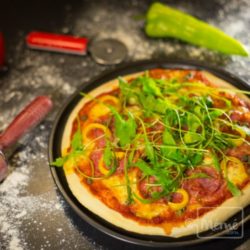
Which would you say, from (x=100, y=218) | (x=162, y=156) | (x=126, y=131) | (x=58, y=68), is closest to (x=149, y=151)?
(x=162, y=156)

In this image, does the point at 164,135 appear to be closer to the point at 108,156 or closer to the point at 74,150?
the point at 108,156

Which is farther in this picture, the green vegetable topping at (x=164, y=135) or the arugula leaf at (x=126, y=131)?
the arugula leaf at (x=126, y=131)

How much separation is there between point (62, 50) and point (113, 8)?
67 cm

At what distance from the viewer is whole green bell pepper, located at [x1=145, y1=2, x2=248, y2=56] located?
280 cm

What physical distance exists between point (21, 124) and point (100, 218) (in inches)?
28.7

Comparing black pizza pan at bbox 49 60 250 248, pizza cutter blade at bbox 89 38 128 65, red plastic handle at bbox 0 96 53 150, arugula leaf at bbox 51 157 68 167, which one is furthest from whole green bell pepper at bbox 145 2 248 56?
arugula leaf at bbox 51 157 68 167

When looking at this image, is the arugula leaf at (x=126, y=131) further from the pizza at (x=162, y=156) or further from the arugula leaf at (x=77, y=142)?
the arugula leaf at (x=77, y=142)

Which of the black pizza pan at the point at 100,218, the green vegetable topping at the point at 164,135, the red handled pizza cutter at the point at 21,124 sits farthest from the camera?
the red handled pizza cutter at the point at 21,124

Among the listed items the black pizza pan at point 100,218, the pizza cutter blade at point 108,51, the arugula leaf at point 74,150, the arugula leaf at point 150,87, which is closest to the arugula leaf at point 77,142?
the arugula leaf at point 74,150

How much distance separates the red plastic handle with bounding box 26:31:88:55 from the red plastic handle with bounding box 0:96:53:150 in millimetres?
Answer: 646

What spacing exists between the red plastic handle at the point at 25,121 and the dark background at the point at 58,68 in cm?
18

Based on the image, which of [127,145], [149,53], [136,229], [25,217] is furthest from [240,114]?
[25,217]

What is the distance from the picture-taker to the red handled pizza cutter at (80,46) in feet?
9.58

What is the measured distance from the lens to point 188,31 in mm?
2900
